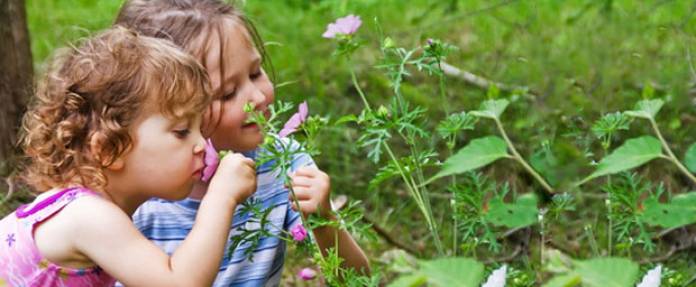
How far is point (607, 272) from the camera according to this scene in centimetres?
163

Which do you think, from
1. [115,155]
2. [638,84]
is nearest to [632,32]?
[638,84]

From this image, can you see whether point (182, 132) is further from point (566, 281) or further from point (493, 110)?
point (566, 281)

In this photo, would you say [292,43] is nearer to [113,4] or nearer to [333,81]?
[333,81]

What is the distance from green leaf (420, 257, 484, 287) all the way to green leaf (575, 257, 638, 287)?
0.44ft

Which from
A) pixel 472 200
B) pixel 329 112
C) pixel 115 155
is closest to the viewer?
pixel 115 155

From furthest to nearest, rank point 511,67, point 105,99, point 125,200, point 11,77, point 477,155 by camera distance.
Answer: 1. point 511,67
2. point 11,77
3. point 125,200
4. point 105,99
5. point 477,155

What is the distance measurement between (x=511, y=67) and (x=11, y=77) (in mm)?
1956

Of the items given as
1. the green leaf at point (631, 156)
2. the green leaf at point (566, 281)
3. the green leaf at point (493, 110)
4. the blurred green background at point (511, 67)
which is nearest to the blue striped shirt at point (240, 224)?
the blurred green background at point (511, 67)

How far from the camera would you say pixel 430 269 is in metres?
1.64

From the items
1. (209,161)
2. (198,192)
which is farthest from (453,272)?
(198,192)

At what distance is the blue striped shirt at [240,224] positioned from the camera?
292 centimetres

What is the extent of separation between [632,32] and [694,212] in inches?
88.8

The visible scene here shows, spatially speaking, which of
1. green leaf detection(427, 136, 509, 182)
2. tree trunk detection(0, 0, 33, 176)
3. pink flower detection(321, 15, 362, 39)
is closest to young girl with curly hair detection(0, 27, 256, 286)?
pink flower detection(321, 15, 362, 39)

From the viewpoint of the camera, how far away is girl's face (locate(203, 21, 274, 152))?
2.63 m
